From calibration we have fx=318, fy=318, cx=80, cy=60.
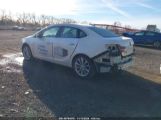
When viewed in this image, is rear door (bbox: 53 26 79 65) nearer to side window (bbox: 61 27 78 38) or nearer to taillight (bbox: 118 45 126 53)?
side window (bbox: 61 27 78 38)

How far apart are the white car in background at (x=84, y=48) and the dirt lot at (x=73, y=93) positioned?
15.8 inches

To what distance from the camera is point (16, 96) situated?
7.40 metres

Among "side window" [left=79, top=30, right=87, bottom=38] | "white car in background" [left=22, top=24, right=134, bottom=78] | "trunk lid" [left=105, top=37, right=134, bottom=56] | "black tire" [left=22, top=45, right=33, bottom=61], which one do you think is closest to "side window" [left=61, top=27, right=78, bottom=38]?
"white car in background" [left=22, top=24, right=134, bottom=78]

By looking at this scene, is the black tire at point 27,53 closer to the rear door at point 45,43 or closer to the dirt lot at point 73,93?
the rear door at point 45,43

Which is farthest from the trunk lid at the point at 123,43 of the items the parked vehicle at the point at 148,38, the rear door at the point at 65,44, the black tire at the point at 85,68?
the parked vehicle at the point at 148,38

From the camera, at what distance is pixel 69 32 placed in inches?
411

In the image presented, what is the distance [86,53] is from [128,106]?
113 inches

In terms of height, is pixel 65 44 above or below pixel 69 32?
below

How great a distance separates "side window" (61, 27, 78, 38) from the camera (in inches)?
402

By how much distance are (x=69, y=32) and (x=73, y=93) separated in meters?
3.06

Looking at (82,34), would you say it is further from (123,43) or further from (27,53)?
(27,53)

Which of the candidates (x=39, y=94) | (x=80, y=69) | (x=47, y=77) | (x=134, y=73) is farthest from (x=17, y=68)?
(x=134, y=73)

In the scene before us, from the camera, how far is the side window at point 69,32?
33.5ft

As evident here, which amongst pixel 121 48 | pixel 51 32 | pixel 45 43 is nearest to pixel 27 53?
pixel 45 43
